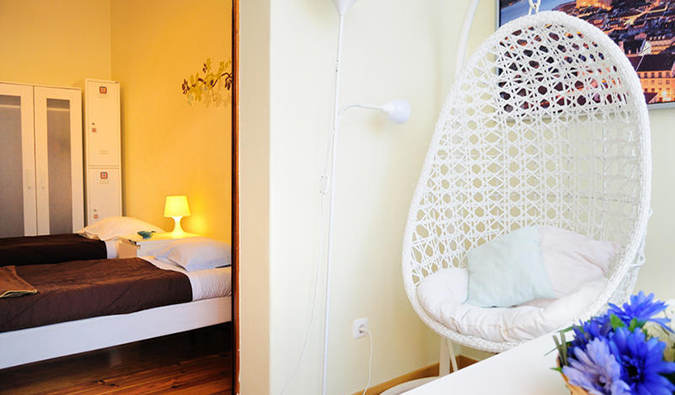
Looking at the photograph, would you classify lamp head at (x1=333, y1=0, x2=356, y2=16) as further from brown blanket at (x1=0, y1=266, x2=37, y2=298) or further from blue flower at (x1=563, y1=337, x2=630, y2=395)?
brown blanket at (x1=0, y1=266, x2=37, y2=298)

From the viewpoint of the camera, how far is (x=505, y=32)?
1.85m

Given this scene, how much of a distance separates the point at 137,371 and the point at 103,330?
32cm

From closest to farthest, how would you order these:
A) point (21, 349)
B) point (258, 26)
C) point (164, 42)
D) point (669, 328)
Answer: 1. point (669, 328)
2. point (258, 26)
3. point (21, 349)
4. point (164, 42)

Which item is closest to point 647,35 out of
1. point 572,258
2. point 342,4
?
point 572,258

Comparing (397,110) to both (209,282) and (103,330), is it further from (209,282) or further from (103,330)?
(103,330)

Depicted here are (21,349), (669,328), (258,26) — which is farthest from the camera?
(21,349)

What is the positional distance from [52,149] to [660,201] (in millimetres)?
5160

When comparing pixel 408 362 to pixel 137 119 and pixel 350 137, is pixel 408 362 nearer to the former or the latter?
pixel 350 137

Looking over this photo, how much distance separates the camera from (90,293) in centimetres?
244

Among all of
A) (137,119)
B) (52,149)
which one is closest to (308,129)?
(137,119)

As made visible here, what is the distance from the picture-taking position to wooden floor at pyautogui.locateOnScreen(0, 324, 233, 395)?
2396 millimetres

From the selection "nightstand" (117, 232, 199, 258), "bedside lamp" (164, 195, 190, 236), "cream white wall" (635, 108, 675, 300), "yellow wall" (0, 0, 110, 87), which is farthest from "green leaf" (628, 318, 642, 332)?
"yellow wall" (0, 0, 110, 87)

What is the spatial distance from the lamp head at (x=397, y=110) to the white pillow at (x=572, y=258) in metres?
0.71

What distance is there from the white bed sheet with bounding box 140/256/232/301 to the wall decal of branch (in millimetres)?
1152
